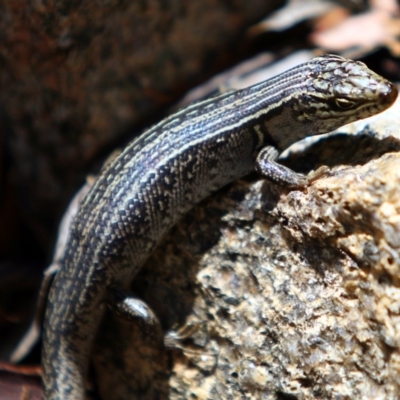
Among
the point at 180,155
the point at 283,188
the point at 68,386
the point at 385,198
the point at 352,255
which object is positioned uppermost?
the point at 180,155

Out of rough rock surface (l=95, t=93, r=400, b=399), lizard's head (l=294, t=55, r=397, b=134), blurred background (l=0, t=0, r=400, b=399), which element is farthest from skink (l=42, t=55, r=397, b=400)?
blurred background (l=0, t=0, r=400, b=399)

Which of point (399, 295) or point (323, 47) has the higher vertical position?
point (323, 47)

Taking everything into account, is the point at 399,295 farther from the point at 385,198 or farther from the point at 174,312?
the point at 174,312

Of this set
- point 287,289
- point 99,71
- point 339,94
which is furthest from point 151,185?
point 99,71

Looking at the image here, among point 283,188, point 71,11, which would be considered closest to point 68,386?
point 283,188

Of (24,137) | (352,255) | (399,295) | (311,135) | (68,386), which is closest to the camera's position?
(399,295)

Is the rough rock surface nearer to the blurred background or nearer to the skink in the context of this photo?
the skink

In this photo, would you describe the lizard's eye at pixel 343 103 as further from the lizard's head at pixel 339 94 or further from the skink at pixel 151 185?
the skink at pixel 151 185
